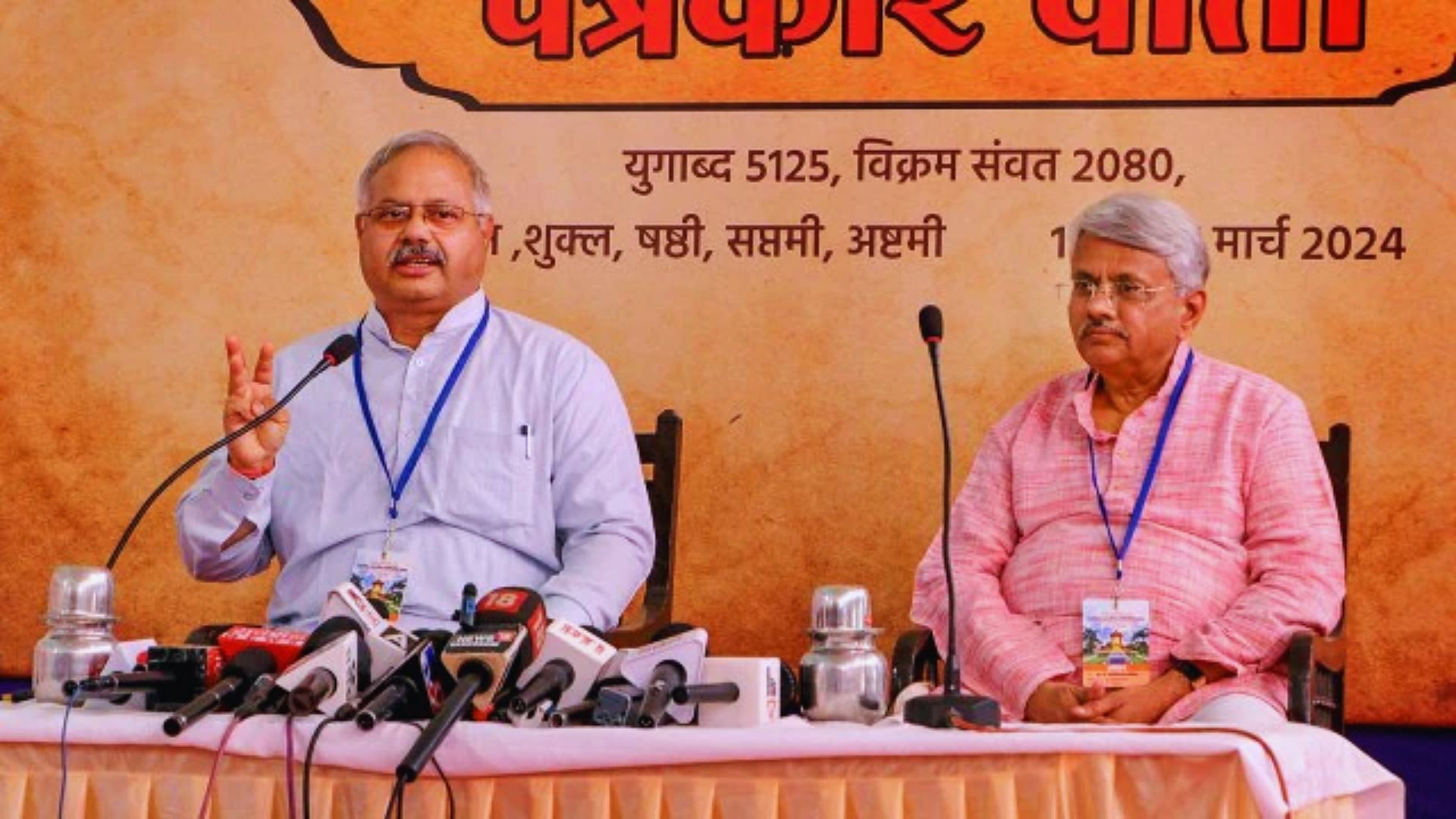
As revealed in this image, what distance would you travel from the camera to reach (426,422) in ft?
14.4

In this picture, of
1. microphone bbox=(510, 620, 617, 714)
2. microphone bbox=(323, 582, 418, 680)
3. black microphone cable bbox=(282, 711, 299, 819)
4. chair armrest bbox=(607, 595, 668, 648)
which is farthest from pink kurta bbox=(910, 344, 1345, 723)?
black microphone cable bbox=(282, 711, 299, 819)

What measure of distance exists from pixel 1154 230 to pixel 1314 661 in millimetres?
960

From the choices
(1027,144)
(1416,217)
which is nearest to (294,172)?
(1027,144)

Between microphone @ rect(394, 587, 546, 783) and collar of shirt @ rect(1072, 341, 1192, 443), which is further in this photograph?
collar of shirt @ rect(1072, 341, 1192, 443)

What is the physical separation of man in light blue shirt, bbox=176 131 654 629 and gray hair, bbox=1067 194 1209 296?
108cm

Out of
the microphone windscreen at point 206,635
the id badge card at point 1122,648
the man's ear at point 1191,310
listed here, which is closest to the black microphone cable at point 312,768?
the microphone windscreen at point 206,635

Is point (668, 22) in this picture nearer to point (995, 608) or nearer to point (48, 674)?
point (995, 608)

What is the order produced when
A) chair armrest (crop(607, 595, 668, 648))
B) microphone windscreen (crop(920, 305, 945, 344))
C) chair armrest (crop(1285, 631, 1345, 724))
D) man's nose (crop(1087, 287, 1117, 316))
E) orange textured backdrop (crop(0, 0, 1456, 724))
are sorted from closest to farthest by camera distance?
microphone windscreen (crop(920, 305, 945, 344)), chair armrest (crop(1285, 631, 1345, 724)), chair armrest (crop(607, 595, 668, 648)), man's nose (crop(1087, 287, 1117, 316)), orange textured backdrop (crop(0, 0, 1456, 724))

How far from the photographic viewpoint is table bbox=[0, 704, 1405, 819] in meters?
2.71

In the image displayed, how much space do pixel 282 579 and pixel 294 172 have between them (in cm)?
157

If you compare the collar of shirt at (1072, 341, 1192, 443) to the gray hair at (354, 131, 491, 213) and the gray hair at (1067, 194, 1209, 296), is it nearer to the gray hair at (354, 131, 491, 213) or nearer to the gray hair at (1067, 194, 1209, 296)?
the gray hair at (1067, 194, 1209, 296)

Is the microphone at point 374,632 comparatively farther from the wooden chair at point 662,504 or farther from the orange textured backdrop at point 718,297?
the orange textured backdrop at point 718,297

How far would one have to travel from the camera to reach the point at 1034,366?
5.26 meters

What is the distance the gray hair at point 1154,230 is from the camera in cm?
428
